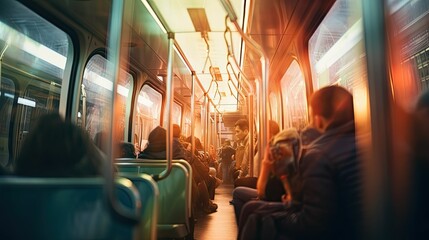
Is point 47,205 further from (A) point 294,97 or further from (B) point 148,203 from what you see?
(A) point 294,97

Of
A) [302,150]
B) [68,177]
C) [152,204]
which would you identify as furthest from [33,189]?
[302,150]

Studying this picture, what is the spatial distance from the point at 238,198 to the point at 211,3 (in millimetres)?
1694

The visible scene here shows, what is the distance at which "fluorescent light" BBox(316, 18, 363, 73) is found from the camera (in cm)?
106

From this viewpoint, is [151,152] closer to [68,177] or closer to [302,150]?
[68,177]

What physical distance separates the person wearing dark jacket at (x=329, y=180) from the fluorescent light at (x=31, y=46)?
8.41ft

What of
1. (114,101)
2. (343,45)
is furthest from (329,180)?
(114,101)

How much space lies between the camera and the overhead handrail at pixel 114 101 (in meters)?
1.00

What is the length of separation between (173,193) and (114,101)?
1583mm

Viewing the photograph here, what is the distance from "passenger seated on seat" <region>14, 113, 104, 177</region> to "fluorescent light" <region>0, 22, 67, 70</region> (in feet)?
5.77

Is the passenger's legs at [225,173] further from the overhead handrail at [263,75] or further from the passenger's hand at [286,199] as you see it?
the passenger's hand at [286,199]

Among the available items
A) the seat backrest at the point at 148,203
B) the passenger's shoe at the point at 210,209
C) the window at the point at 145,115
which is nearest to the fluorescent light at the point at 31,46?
the window at the point at 145,115

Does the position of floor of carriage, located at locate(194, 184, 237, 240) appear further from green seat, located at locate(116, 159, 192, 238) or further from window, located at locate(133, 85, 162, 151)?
window, located at locate(133, 85, 162, 151)

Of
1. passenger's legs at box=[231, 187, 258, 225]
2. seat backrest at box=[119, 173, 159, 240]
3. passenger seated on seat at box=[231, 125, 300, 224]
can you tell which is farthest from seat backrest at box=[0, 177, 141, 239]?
passenger's legs at box=[231, 187, 258, 225]

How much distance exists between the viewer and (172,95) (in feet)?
8.06
